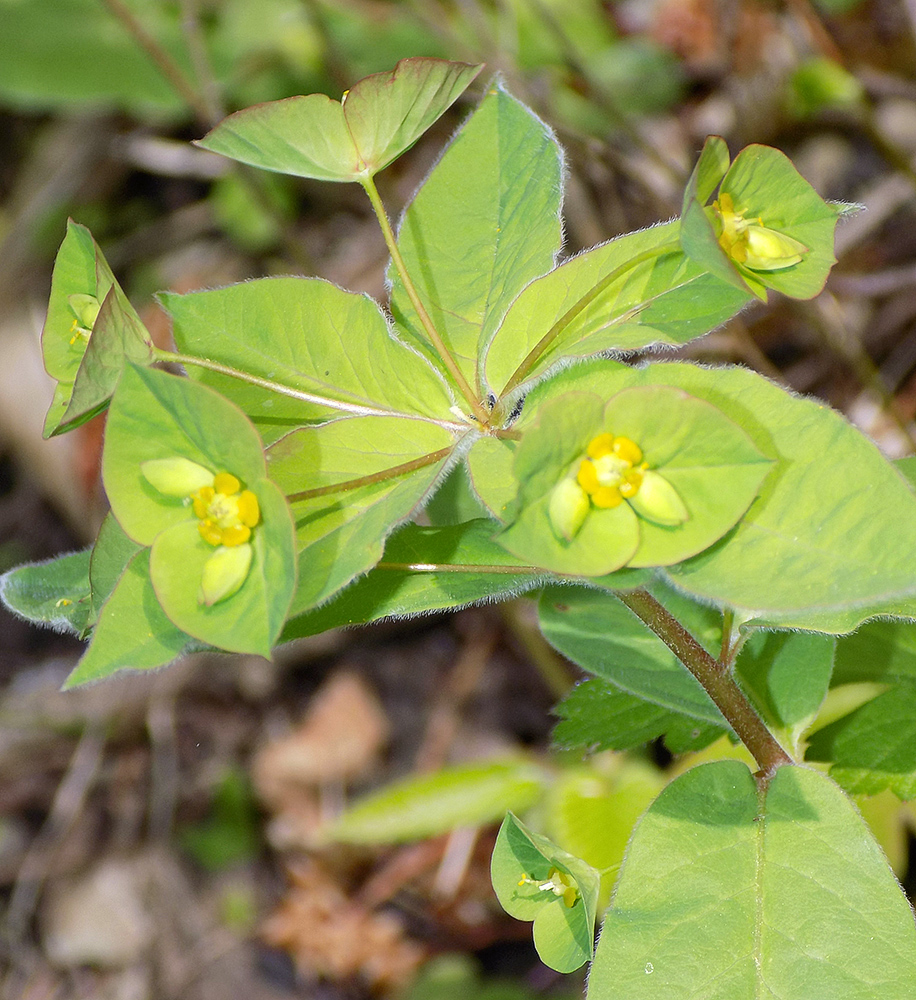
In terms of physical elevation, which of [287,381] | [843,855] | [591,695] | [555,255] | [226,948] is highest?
[555,255]

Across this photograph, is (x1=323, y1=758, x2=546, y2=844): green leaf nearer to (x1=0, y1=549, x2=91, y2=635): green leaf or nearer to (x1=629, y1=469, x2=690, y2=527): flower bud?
(x1=0, y1=549, x2=91, y2=635): green leaf

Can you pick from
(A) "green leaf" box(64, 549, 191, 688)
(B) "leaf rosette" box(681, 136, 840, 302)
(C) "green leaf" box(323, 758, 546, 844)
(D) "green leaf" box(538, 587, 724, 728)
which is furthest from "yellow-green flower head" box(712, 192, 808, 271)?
(C) "green leaf" box(323, 758, 546, 844)

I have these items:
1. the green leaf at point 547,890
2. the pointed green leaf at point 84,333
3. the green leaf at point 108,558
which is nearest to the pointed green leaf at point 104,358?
the pointed green leaf at point 84,333

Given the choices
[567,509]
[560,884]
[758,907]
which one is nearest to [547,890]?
[560,884]

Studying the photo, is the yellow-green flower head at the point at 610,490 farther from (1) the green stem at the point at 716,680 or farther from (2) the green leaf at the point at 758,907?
(2) the green leaf at the point at 758,907

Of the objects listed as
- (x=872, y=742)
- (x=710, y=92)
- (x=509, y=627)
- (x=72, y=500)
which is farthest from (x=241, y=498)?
(x=710, y=92)

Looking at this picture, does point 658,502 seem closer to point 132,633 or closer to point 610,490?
point 610,490

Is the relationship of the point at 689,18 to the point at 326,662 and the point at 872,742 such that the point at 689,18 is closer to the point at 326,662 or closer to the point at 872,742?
the point at 326,662
